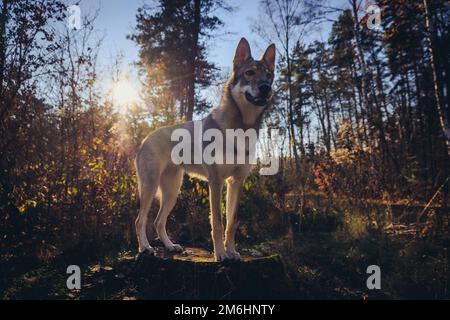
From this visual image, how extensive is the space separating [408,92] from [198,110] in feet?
45.1

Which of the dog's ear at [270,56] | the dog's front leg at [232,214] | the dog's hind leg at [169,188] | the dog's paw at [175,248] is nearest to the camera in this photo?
the dog's front leg at [232,214]

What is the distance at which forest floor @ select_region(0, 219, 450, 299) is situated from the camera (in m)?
3.77

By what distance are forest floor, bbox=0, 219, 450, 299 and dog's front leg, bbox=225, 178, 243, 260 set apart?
31cm

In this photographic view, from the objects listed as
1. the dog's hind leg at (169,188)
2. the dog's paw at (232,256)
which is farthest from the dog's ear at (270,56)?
the dog's paw at (232,256)

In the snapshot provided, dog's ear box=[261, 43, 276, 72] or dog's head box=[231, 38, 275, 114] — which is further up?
dog's ear box=[261, 43, 276, 72]

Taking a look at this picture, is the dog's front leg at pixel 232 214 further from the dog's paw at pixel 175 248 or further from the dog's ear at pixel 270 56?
the dog's ear at pixel 270 56

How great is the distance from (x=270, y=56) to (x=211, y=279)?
315 cm

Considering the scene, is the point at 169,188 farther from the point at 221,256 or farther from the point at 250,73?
the point at 250,73

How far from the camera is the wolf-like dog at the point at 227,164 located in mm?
3774

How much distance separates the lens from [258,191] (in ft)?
→ 23.9

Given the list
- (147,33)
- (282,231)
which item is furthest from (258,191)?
(147,33)

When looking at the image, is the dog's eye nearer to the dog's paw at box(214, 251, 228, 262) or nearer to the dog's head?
the dog's head

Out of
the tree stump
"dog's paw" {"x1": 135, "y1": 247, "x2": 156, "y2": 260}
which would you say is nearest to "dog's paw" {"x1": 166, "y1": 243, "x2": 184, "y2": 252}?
"dog's paw" {"x1": 135, "y1": 247, "x2": 156, "y2": 260}

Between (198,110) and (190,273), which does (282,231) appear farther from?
(198,110)
